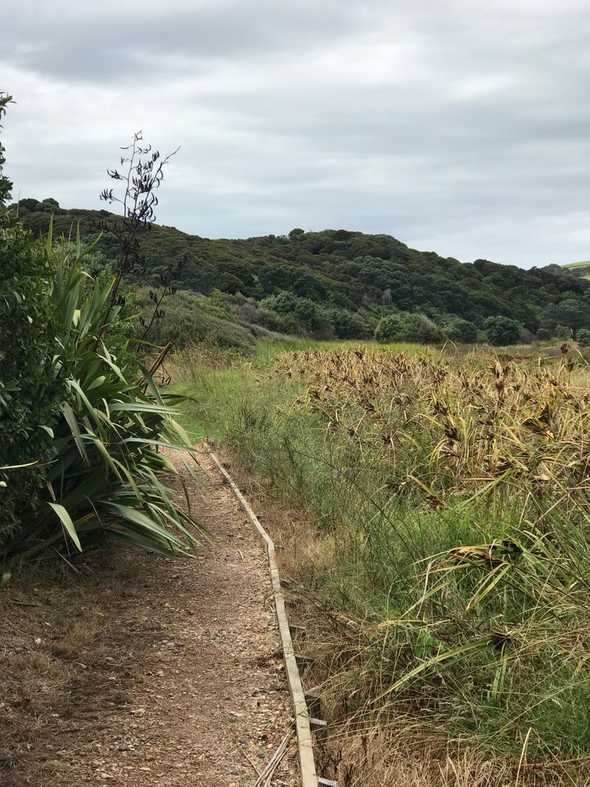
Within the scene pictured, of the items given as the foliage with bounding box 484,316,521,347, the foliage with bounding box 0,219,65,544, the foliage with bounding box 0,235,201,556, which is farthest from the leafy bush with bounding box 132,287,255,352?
the foliage with bounding box 0,219,65,544

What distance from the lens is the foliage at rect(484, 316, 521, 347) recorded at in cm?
3004

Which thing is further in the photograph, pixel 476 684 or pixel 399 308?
pixel 399 308

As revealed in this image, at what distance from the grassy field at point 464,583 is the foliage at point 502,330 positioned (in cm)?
2314

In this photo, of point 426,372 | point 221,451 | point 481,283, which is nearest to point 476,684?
point 426,372

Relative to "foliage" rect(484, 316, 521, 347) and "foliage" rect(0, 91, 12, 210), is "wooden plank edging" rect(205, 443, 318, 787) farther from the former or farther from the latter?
"foliage" rect(484, 316, 521, 347)

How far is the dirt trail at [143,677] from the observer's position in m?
3.33

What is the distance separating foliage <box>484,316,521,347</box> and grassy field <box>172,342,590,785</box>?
2314 centimetres

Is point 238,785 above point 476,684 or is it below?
below

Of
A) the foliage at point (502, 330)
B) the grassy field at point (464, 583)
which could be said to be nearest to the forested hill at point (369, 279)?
the foliage at point (502, 330)

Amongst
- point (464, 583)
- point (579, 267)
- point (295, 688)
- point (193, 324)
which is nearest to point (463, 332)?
point (193, 324)

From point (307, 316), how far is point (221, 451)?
20.5 m

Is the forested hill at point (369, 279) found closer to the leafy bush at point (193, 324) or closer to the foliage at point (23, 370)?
the leafy bush at point (193, 324)

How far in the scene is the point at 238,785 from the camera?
3191mm

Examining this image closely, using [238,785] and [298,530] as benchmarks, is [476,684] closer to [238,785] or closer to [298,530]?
[238,785]
